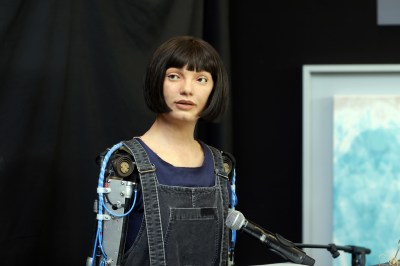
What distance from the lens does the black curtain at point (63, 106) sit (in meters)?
2.02

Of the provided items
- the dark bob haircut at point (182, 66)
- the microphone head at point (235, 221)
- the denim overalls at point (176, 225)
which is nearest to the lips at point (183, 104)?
the dark bob haircut at point (182, 66)

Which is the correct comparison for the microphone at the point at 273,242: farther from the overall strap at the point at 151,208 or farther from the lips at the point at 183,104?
the lips at the point at 183,104

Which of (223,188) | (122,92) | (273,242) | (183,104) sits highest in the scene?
(122,92)

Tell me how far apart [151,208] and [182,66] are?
0.35 m

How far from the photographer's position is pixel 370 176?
2.53 meters

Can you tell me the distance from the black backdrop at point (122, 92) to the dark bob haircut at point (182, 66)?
1.83 feet

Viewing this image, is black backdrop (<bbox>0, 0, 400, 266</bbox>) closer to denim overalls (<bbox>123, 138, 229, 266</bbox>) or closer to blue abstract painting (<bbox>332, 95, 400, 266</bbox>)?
blue abstract painting (<bbox>332, 95, 400, 266</bbox>)

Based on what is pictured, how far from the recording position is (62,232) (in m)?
2.14

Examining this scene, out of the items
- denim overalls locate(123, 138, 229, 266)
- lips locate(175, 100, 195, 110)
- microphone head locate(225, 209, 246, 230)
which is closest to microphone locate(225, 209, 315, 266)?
microphone head locate(225, 209, 246, 230)

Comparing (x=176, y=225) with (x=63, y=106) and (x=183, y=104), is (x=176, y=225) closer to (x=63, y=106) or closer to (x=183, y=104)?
(x=183, y=104)

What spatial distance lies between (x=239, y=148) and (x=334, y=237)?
491 millimetres

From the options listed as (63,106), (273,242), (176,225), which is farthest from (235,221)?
(63,106)

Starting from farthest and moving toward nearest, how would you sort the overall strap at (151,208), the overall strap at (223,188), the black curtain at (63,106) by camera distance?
1. the black curtain at (63,106)
2. the overall strap at (223,188)
3. the overall strap at (151,208)

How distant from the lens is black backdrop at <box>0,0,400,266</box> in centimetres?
204
